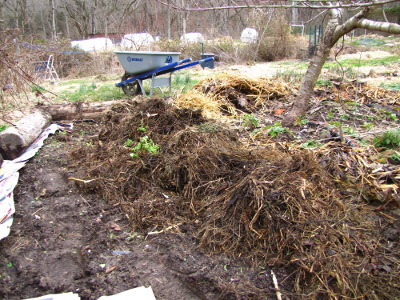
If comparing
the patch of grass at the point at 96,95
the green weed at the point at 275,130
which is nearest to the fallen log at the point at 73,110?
the patch of grass at the point at 96,95

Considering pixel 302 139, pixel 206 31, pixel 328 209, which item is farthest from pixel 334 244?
pixel 206 31

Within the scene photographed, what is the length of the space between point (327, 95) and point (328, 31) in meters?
1.48

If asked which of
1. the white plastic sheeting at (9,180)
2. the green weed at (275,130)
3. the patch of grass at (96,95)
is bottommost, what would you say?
the white plastic sheeting at (9,180)

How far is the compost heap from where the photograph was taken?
7.12 ft

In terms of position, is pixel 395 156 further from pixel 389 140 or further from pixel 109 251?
pixel 109 251

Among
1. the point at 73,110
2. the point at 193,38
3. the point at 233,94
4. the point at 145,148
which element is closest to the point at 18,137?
the point at 73,110

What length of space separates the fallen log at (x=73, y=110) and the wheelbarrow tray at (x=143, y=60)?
2001 mm

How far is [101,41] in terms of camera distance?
61.6 feet

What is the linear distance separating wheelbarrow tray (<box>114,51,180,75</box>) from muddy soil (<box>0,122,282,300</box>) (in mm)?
4854

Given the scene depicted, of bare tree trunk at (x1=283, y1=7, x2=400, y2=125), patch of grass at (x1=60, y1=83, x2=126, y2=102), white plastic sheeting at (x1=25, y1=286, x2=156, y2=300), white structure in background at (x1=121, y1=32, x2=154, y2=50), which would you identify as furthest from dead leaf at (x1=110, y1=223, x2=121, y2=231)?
white structure in background at (x1=121, y1=32, x2=154, y2=50)

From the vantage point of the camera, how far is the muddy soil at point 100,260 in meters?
2.08

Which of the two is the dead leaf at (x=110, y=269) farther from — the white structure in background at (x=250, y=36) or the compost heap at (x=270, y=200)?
the white structure in background at (x=250, y=36)

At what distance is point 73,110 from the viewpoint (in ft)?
18.3

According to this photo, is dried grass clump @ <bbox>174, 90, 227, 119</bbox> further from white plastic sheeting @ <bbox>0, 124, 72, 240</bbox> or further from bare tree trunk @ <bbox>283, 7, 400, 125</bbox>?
white plastic sheeting @ <bbox>0, 124, 72, 240</bbox>
